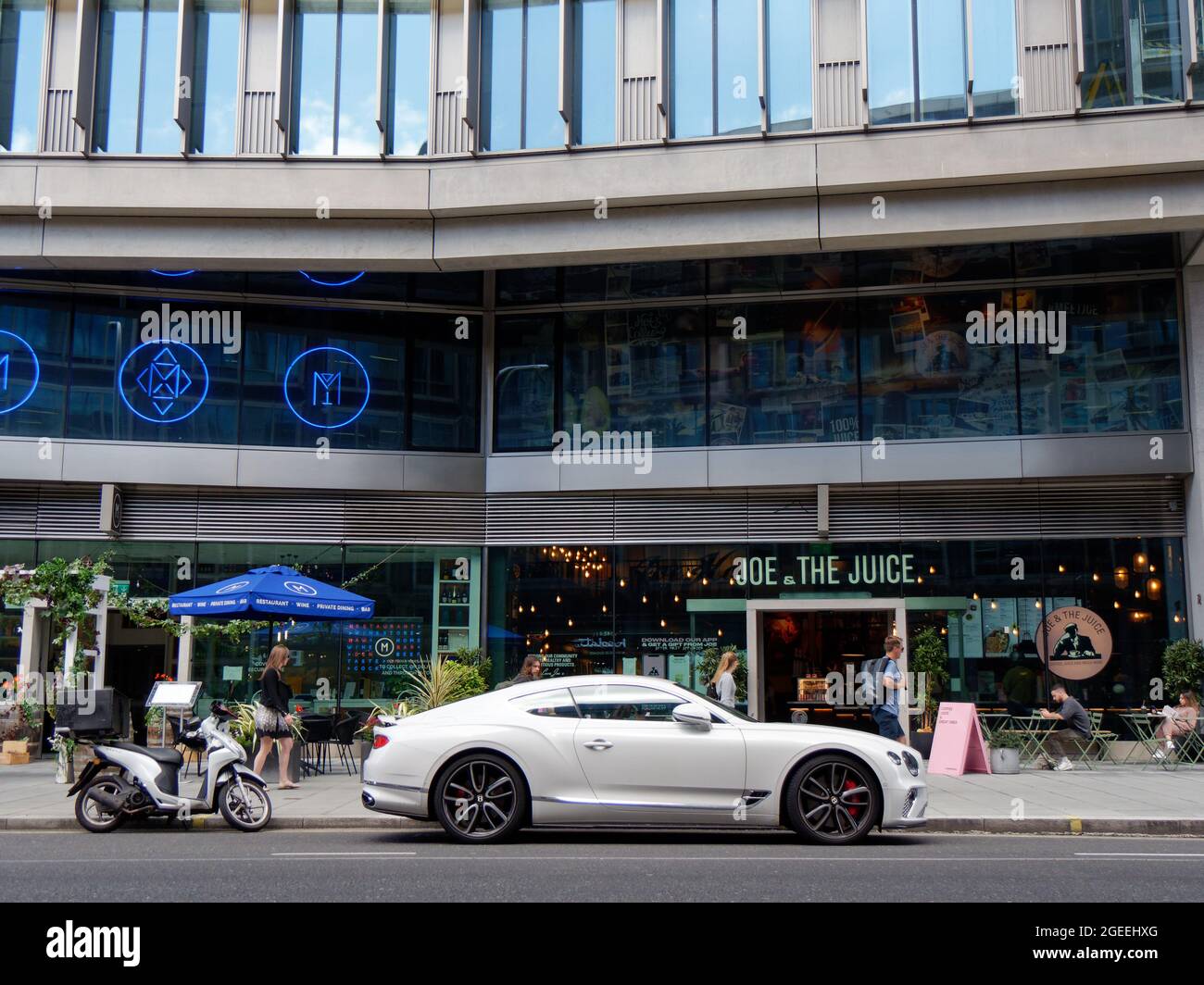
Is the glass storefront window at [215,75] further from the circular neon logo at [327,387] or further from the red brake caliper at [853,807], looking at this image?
the red brake caliper at [853,807]

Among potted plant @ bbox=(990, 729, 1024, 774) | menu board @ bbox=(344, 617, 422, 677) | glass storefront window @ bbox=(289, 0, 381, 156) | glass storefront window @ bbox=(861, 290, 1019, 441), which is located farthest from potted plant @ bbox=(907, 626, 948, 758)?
glass storefront window @ bbox=(289, 0, 381, 156)

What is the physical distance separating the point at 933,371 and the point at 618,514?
5.72 metres

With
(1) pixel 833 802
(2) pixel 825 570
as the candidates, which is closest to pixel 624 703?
(1) pixel 833 802

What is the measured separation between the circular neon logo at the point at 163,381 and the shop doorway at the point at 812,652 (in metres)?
9.97

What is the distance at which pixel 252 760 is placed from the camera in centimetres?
1527

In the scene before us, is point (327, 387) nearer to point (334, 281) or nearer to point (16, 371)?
point (334, 281)

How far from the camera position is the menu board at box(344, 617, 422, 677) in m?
20.7

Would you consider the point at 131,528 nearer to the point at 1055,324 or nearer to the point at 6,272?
the point at 6,272

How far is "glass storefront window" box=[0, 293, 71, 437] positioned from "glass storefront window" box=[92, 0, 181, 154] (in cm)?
315

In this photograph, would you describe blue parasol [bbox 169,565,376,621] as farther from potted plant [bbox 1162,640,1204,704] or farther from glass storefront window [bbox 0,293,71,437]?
potted plant [bbox 1162,640,1204,704]

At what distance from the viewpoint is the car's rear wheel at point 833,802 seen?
1045cm

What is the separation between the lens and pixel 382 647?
20.8 meters
